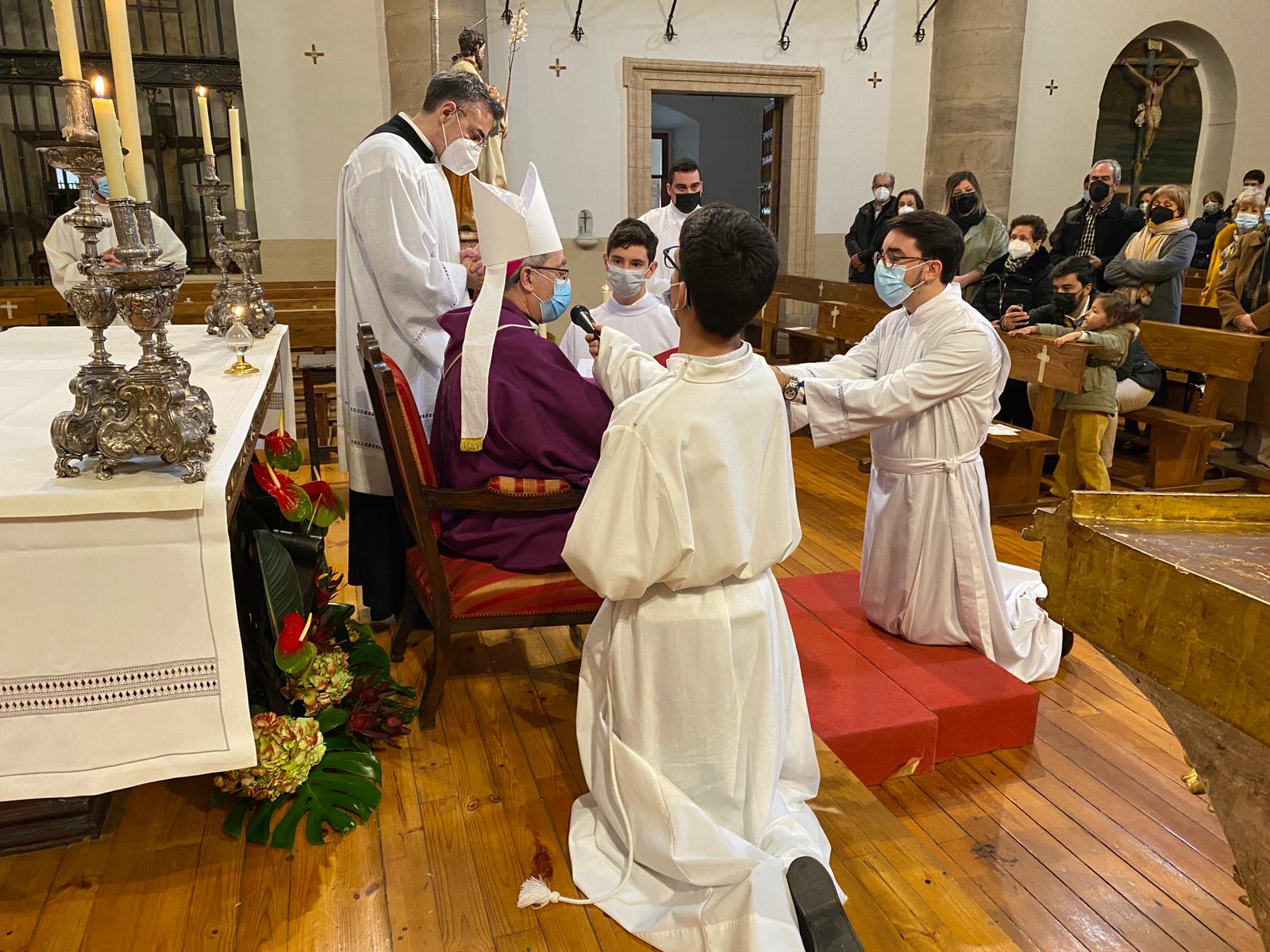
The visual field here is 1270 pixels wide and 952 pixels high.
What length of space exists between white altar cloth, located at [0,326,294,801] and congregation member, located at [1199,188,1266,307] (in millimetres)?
7556

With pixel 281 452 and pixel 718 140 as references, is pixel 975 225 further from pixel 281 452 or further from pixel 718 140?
pixel 718 140

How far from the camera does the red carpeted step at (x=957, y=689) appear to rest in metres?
2.74

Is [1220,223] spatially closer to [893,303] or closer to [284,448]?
[893,303]

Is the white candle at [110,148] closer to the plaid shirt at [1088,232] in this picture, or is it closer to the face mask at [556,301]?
the face mask at [556,301]

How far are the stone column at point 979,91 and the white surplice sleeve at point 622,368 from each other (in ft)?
27.2

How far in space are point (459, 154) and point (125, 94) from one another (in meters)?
1.55

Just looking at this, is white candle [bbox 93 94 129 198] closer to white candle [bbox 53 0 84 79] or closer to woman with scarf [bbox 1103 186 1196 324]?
white candle [bbox 53 0 84 79]

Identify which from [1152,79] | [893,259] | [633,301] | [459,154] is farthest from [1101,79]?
[459,154]

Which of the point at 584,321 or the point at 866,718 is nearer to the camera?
the point at 584,321

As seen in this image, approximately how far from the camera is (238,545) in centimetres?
245

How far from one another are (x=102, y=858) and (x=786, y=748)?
1.56m

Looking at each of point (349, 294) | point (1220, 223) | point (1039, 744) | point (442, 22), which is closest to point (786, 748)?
point (1039, 744)

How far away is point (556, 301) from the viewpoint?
9.10 ft

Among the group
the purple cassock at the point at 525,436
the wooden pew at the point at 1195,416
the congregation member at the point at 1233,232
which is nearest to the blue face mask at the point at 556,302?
the purple cassock at the point at 525,436
